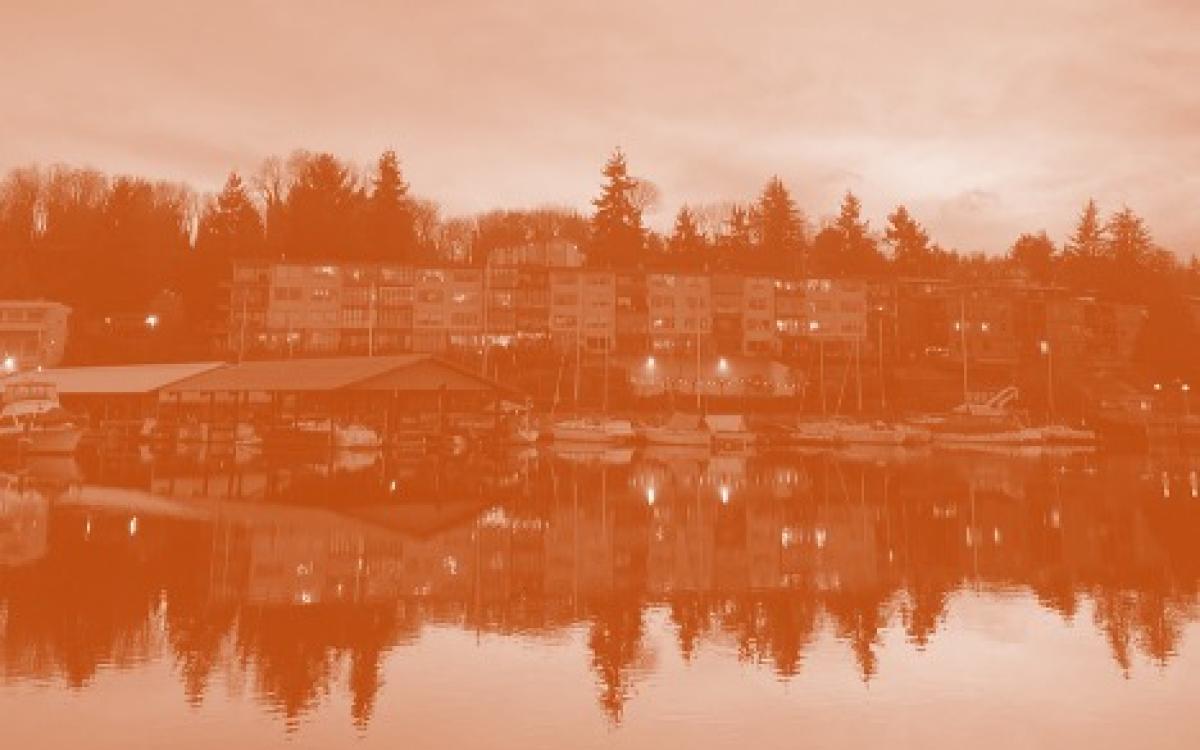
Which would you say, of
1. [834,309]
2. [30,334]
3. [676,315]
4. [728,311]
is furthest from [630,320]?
[30,334]

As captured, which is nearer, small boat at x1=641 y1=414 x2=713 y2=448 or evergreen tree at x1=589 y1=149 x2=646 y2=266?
small boat at x1=641 y1=414 x2=713 y2=448

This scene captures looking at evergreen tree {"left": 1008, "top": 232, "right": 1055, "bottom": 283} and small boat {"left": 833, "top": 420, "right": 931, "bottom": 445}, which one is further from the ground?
evergreen tree {"left": 1008, "top": 232, "right": 1055, "bottom": 283}

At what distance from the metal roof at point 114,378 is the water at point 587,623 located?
29237 millimetres

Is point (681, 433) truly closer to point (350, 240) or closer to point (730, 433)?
point (730, 433)

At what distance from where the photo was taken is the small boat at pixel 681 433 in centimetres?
7488

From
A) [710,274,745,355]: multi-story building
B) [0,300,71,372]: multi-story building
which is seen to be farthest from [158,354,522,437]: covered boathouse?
[710,274,745,355]: multi-story building

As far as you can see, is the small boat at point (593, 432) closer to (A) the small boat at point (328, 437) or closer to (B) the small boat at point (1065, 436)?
(A) the small boat at point (328, 437)

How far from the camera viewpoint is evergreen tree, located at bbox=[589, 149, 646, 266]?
112688 millimetres

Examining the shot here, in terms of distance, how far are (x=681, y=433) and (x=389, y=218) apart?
Answer: 46982mm

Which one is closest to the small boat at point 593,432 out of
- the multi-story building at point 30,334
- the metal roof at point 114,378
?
the metal roof at point 114,378

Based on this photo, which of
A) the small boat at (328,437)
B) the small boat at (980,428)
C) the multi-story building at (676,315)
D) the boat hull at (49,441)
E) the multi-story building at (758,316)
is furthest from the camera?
the multi-story building at (758,316)

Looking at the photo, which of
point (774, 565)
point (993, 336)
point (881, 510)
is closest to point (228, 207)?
point (993, 336)

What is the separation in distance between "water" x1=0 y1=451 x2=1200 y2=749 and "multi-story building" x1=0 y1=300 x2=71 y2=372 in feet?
202

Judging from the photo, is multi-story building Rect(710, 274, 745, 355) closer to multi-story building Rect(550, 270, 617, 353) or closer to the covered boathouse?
multi-story building Rect(550, 270, 617, 353)
